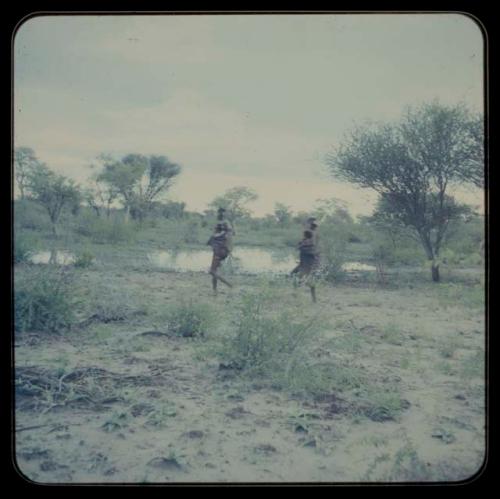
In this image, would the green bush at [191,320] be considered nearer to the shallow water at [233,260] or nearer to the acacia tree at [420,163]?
the shallow water at [233,260]

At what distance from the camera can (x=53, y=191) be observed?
4152mm

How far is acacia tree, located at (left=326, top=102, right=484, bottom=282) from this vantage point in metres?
4.32

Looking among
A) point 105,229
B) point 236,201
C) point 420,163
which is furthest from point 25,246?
point 420,163

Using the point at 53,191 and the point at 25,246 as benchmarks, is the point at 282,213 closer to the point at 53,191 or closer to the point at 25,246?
the point at 53,191

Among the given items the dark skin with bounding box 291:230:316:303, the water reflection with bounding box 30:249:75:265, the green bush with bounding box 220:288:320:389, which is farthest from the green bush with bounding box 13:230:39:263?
the dark skin with bounding box 291:230:316:303

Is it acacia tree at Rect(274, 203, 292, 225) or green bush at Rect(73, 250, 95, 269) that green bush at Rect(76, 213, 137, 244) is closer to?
green bush at Rect(73, 250, 95, 269)

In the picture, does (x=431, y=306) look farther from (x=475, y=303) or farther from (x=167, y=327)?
(x=167, y=327)

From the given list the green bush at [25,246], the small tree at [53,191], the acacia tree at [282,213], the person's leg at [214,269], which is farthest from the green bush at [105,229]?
the acacia tree at [282,213]

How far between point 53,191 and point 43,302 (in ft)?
3.48

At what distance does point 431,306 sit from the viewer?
4.36 metres

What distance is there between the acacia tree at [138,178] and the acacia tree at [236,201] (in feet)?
1.49

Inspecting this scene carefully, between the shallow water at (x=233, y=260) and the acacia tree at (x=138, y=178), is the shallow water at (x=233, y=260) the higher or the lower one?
the lower one

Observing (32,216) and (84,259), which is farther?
(84,259)

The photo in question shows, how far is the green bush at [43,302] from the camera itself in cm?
362
